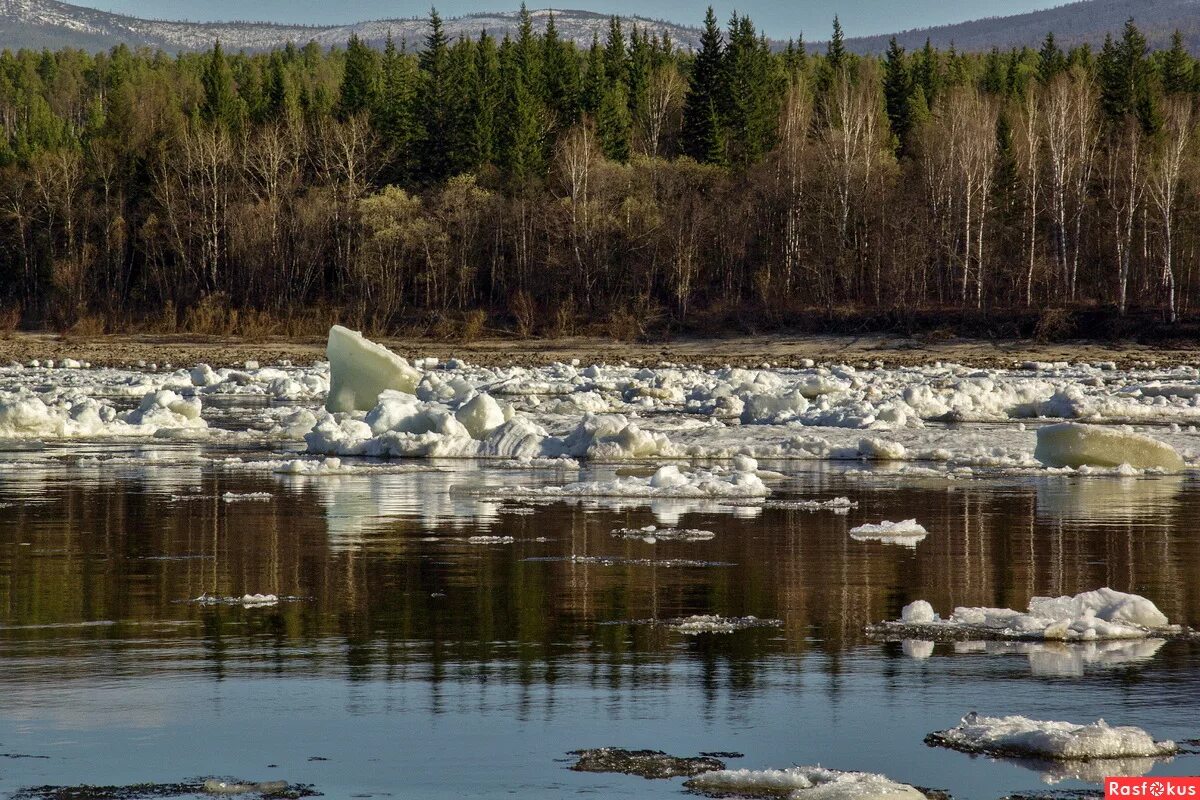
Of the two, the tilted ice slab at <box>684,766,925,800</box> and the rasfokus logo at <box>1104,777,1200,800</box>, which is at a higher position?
the rasfokus logo at <box>1104,777,1200,800</box>

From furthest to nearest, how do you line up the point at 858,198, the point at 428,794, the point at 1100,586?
1. the point at 858,198
2. the point at 1100,586
3. the point at 428,794

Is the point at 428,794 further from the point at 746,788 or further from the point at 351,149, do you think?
the point at 351,149

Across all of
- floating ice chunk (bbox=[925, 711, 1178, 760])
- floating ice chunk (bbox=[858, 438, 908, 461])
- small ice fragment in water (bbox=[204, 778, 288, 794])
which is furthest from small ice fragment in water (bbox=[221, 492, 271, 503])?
floating ice chunk (bbox=[925, 711, 1178, 760])

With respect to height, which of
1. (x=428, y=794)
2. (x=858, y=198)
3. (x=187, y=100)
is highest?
(x=187, y=100)

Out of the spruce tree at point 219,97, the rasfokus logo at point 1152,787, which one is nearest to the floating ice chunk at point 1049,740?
the rasfokus logo at point 1152,787

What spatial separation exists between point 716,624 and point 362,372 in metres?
18.2

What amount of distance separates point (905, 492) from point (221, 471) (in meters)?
8.13

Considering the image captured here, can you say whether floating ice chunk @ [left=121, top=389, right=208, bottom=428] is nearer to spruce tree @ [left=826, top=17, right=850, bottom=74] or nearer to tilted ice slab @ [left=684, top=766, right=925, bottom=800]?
tilted ice slab @ [left=684, top=766, right=925, bottom=800]

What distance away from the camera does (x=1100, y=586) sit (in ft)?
35.3

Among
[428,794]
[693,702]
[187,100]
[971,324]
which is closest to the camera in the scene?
[428,794]

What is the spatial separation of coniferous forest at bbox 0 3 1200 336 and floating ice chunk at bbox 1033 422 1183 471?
125 ft

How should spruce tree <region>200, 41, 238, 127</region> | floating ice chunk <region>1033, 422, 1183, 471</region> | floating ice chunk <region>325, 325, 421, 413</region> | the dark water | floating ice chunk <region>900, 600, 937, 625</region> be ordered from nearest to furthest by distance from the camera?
1. the dark water
2. floating ice chunk <region>900, 600, 937, 625</region>
3. floating ice chunk <region>1033, 422, 1183, 471</region>
4. floating ice chunk <region>325, 325, 421, 413</region>
5. spruce tree <region>200, 41, 238, 127</region>

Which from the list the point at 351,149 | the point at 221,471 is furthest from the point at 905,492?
the point at 351,149

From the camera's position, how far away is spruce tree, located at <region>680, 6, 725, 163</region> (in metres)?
72.8
